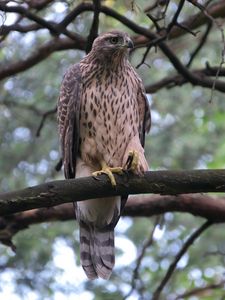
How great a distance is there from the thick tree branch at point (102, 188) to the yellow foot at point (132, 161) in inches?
16.0

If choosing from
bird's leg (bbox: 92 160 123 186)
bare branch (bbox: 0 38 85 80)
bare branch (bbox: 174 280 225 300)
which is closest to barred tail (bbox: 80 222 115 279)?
bird's leg (bbox: 92 160 123 186)

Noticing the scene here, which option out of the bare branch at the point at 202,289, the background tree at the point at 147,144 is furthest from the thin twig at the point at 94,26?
the bare branch at the point at 202,289

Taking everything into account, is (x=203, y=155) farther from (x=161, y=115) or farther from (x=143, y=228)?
(x=143, y=228)

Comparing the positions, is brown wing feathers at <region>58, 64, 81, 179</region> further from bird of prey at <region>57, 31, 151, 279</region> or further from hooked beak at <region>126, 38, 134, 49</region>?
hooked beak at <region>126, 38, 134, 49</region>

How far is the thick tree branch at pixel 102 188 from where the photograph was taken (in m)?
4.26

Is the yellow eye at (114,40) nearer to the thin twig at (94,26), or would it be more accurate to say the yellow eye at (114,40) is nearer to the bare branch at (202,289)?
the thin twig at (94,26)

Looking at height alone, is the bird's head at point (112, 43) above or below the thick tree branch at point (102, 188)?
above

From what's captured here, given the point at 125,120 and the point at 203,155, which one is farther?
the point at 203,155

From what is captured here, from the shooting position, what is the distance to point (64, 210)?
646 centimetres

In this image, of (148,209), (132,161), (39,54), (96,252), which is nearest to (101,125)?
(132,161)

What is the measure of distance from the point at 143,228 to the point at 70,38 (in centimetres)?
359

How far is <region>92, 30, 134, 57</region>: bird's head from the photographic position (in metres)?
5.83

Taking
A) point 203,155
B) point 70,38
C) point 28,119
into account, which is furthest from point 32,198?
point 203,155

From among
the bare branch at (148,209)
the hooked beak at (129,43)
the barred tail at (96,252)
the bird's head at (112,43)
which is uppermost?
the bird's head at (112,43)
